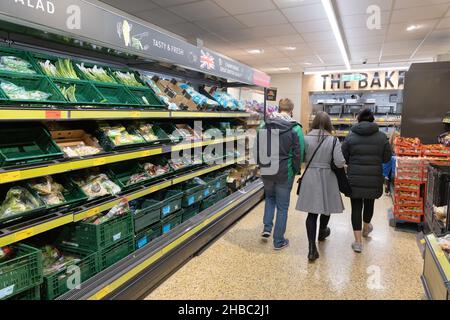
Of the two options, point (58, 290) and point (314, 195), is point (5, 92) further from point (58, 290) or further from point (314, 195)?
point (314, 195)

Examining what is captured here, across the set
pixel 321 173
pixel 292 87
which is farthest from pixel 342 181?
pixel 292 87

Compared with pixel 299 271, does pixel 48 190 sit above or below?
above

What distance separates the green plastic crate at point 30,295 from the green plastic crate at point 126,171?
3.22 feet

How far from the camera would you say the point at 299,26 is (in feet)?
18.7

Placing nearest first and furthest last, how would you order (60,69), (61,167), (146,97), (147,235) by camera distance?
(61,167), (60,69), (147,235), (146,97)

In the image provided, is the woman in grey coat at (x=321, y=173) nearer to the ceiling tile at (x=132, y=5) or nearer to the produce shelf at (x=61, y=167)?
the produce shelf at (x=61, y=167)

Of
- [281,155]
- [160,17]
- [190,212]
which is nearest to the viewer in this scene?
[281,155]

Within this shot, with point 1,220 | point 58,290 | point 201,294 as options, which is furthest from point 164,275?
point 1,220

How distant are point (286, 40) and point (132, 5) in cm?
337

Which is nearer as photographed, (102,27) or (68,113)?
(68,113)

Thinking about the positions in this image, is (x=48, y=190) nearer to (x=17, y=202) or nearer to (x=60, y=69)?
(x=17, y=202)

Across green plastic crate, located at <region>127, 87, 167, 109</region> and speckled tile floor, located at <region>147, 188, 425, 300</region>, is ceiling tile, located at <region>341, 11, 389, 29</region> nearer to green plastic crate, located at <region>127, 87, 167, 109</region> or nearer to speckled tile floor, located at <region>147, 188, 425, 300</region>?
speckled tile floor, located at <region>147, 188, 425, 300</region>

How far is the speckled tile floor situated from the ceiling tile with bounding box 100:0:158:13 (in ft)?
11.6

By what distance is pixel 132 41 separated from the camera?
2504mm
